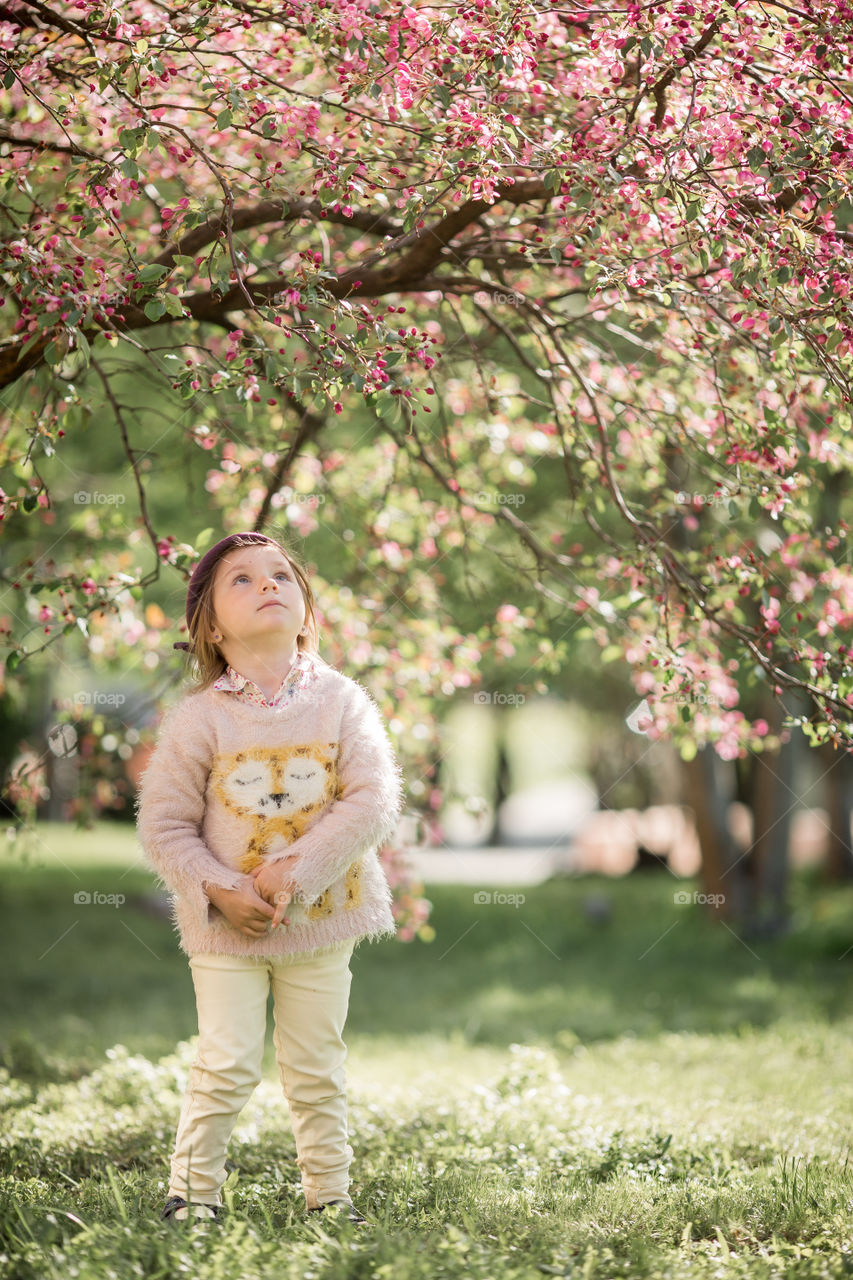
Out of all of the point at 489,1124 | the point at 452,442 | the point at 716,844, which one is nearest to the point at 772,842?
the point at 716,844

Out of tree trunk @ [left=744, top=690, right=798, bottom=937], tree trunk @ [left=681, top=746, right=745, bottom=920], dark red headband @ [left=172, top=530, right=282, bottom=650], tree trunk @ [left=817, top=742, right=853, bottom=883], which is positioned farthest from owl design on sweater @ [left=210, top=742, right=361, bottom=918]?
tree trunk @ [left=817, top=742, right=853, bottom=883]

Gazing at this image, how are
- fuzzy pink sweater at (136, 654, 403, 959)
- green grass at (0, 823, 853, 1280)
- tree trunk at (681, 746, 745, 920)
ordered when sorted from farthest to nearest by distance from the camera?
tree trunk at (681, 746, 745, 920), fuzzy pink sweater at (136, 654, 403, 959), green grass at (0, 823, 853, 1280)

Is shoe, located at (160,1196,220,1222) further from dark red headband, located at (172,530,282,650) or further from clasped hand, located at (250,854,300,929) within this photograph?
dark red headband, located at (172,530,282,650)

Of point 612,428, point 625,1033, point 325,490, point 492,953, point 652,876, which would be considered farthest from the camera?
point 652,876

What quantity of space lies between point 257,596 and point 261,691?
0.26 meters

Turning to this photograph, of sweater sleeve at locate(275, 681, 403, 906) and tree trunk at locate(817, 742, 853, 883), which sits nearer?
sweater sleeve at locate(275, 681, 403, 906)

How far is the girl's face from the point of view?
10.6ft

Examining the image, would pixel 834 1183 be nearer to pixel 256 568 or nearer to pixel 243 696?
pixel 243 696

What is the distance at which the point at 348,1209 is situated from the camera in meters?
3.14

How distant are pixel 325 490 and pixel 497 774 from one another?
2154cm

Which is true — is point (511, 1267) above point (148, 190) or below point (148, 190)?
below

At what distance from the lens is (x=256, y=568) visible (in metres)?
3.30

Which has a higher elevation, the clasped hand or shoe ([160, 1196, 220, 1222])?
the clasped hand

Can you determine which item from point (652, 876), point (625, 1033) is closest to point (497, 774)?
point (652, 876)
